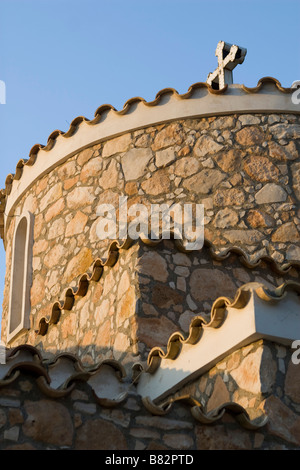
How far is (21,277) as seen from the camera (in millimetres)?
11594

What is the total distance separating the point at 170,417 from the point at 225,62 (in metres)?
5.92

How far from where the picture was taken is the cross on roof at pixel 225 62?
11.3m

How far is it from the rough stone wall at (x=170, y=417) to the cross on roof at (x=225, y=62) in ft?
16.7

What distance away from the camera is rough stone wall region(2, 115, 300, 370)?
9102 millimetres

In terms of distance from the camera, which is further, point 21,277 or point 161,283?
point 21,277

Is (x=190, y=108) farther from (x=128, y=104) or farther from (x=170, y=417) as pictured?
(x=170, y=417)

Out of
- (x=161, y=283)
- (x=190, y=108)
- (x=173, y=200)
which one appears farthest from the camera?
(x=190, y=108)

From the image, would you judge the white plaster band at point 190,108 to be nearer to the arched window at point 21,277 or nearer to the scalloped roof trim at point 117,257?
the arched window at point 21,277

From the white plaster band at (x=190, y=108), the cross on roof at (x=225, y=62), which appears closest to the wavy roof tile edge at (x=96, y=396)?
the white plaster band at (x=190, y=108)

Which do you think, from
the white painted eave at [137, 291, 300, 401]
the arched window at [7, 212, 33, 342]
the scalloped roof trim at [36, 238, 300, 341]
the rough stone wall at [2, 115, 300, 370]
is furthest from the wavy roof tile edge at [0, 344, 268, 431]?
the arched window at [7, 212, 33, 342]

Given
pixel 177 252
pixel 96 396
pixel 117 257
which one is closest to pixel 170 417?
pixel 96 396

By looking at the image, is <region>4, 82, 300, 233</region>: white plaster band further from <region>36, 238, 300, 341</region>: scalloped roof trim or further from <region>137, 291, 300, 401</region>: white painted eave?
<region>137, 291, 300, 401</region>: white painted eave
